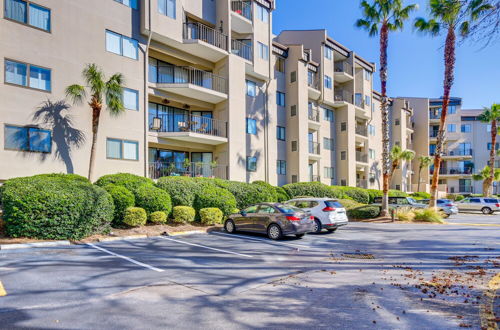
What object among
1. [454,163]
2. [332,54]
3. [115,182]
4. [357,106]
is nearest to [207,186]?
[115,182]

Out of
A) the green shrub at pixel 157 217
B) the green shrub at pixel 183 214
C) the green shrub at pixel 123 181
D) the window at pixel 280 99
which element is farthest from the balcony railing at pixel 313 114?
the green shrub at pixel 157 217

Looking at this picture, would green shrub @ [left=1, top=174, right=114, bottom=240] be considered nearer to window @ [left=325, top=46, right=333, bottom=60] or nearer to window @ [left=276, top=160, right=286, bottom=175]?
window @ [left=276, top=160, right=286, bottom=175]

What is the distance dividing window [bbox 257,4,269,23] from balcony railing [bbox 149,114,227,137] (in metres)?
9.70

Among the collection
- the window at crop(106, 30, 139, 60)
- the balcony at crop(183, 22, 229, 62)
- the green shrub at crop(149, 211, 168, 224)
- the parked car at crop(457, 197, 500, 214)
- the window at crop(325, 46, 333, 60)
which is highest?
the window at crop(325, 46, 333, 60)

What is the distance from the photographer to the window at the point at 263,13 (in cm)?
2612

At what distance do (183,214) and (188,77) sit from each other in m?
10.5

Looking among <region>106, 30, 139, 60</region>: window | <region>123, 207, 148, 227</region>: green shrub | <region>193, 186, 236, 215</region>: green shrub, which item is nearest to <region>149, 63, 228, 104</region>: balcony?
<region>106, 30, 139, 60</region>: window

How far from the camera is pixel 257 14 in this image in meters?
26.0

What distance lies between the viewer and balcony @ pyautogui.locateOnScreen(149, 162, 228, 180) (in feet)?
66.8

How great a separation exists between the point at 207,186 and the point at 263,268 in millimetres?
9716

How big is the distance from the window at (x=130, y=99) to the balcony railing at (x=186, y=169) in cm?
363

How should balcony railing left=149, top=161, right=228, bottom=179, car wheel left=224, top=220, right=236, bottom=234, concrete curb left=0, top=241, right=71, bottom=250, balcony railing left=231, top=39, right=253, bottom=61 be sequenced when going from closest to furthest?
1. concrete curb left=0, top=241, right=71, bottom=250
2. car wheel left=224, top=220, right=236, bottom=234
3. balcony railing left=149, top=161, right=228, bottom=179
4. balcony railing left=231, top=39, right=253, bottom=61

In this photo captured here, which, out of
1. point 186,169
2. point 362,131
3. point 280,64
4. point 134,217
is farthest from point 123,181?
point 362,131

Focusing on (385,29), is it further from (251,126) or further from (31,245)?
(31,245)
